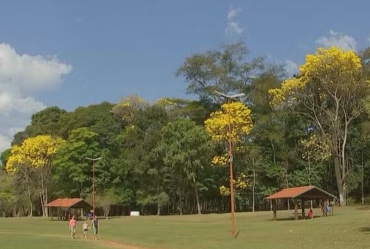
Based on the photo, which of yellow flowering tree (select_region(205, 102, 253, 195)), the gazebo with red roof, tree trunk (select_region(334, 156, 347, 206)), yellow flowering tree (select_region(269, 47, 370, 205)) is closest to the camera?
the gazebo with red roof

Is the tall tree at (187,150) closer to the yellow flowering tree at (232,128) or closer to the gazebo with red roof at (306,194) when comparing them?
the yellow flowering tree at (232,128)

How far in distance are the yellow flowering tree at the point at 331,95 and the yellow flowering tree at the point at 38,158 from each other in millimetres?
41067

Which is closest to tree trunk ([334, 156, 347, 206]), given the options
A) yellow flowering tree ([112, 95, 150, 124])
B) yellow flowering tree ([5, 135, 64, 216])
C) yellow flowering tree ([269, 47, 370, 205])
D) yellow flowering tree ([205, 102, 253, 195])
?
yellow flowering tree ([269, 47, 370, 205])

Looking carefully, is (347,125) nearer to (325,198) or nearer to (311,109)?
(311,109)

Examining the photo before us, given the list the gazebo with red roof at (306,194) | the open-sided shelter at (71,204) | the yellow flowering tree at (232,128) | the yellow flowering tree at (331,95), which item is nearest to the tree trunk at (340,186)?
the yellow flowering tree at (331,95)

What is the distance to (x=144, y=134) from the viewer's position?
89.2 m

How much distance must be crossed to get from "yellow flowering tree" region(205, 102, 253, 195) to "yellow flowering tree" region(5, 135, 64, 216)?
29.6 m

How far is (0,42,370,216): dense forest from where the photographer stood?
7200 cm

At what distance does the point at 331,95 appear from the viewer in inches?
2795

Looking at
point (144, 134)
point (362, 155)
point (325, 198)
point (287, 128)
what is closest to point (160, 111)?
point (144, 134)

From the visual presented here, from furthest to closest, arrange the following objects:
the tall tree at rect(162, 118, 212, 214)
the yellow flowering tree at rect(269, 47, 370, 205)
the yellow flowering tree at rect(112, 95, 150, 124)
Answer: the yellow flowering tree at rect(112, 95, 150, 124)
the tall tree at rect(162, 118, 212, 214)
the yellow flowering tree at rect(269, 47, 370, 205)

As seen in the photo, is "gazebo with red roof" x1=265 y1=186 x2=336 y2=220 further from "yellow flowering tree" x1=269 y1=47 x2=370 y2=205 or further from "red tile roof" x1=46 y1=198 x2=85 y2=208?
"red tile roof" x1=46 y1=198 x2=85 y2=208

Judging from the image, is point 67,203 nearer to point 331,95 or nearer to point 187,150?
point 187,150

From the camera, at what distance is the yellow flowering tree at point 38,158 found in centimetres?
9006
